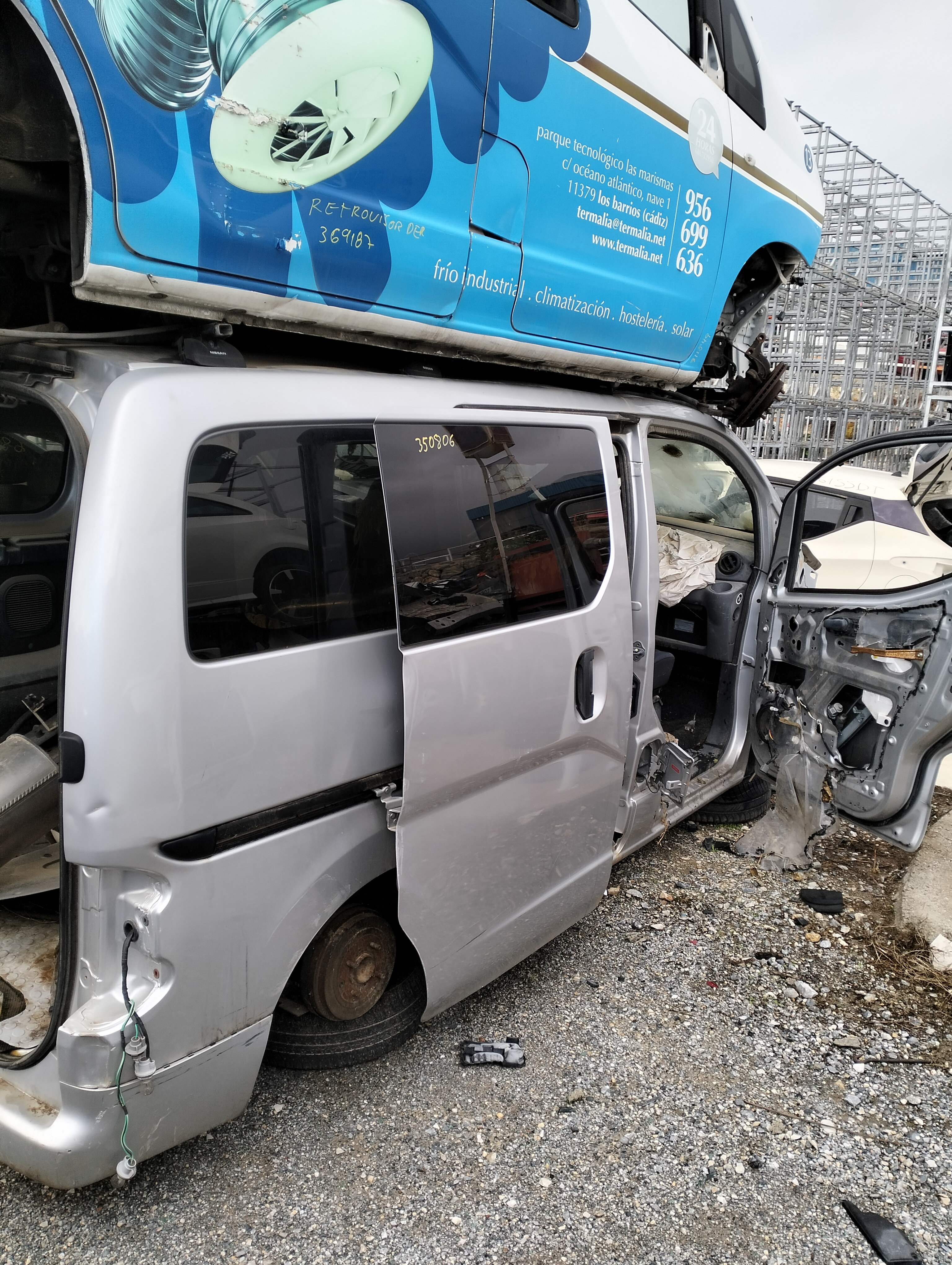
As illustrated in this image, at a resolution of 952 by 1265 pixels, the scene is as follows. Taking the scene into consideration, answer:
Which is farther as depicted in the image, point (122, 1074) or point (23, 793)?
point (23, 793)

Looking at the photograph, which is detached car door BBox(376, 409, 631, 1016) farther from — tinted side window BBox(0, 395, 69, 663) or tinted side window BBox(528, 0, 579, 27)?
tinted side window BBox(0, 395, 69, 663)

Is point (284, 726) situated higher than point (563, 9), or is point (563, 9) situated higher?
point (563, 9)

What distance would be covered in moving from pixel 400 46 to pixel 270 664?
5.11 ft

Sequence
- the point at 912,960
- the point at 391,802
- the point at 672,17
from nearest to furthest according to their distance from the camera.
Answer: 1. the point at 391,802
2. the point at 672,17
3. the point at 912,960

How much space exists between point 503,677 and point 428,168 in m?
1.38

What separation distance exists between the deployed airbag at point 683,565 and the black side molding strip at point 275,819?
2167 mm

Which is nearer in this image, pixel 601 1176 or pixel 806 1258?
pixel 806 1258

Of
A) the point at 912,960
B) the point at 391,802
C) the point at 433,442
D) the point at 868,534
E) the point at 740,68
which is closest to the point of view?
the point at 391,802

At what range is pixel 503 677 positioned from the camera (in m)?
2.40

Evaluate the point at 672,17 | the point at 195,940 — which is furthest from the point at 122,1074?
the point at 672,17

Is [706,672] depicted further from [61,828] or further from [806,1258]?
A: [61,828]

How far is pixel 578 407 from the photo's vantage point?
2914 mm

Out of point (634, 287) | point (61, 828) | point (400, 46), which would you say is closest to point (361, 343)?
point (400, 46)

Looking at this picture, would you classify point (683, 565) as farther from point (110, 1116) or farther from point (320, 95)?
point (110, 1116)
